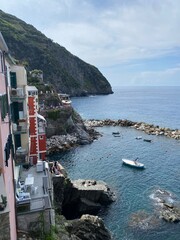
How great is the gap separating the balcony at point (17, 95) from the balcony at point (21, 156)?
17.3 ft

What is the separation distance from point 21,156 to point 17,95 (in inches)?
248

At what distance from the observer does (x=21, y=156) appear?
29203 millimetres

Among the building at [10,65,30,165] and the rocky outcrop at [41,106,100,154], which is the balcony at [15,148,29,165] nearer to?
the building at [10,65,30,165]

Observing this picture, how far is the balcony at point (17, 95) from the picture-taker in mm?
28344

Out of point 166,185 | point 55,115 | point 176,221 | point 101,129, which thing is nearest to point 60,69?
point 101,129

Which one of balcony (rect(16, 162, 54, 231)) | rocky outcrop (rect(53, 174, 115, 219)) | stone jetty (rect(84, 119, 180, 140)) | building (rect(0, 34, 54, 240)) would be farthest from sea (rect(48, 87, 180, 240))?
balcony (rect(16, 162, 54, 231))

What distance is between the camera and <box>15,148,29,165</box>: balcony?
95.3ft

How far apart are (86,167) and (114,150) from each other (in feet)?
51.6

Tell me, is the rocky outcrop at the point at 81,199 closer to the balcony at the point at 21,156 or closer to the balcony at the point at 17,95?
the balcony at the point at 21,156

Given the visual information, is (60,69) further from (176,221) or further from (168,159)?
(176,221)

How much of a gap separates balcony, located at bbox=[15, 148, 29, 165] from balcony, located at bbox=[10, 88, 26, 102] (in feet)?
17.3

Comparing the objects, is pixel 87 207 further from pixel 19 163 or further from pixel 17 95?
pixel 17 95

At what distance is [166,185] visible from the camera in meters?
49.5

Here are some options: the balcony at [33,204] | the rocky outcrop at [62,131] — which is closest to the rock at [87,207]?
the balcony at [33,204]
